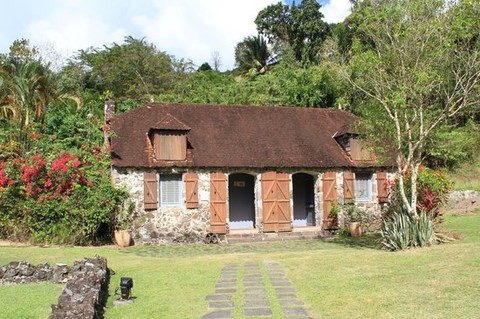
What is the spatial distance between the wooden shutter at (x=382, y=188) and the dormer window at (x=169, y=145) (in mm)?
8021

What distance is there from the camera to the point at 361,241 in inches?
621

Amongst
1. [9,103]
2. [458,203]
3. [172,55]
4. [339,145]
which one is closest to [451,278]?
[339,145]

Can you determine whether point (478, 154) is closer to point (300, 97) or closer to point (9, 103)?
point (300, 97)

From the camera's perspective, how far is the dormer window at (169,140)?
1686 centimetres

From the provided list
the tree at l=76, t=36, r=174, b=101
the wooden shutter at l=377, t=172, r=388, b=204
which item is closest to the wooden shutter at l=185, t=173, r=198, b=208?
the wooden shutter at l=377, t=172, r=388, b=204

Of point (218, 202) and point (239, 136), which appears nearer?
point (218, 202)

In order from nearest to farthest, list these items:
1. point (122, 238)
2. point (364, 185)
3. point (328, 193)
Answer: point (122, 238) < point (328, 193) < point (364, 185)

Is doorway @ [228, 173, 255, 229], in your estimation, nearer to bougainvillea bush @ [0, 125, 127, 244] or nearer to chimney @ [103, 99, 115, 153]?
bougainvillea bush @ [0, 125, 127, 244]

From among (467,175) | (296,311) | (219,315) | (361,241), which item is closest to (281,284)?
(296,311)

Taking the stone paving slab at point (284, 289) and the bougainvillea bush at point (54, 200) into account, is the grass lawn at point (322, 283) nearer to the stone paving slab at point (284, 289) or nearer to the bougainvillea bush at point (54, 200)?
the stone paving slab at point (284, 289)

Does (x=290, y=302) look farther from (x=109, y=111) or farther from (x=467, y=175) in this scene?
(x=467, y=175)

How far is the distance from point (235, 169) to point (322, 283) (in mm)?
9428

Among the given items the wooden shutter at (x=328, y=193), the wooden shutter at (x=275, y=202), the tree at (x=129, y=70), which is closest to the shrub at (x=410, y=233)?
the wooden shutter at (x=275, y=202)

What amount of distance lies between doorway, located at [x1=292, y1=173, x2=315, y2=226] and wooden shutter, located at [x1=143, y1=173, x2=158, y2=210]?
640 centimetres
